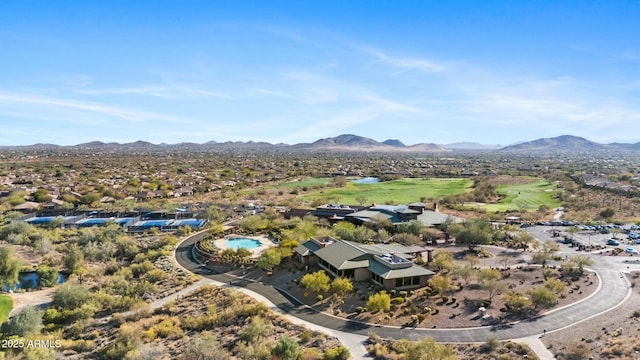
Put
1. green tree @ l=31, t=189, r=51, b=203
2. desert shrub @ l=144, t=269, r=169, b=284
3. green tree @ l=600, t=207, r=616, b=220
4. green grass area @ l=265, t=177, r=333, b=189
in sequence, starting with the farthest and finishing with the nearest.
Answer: green grass area @ l=265, t=177, r=333, b=189 → green tree @ l=31, t=189, r=51, b=203 → green tree @ l=600, t=207, r=616, b=220 → desert shrub @ l=144, t=269, r=169, b=284

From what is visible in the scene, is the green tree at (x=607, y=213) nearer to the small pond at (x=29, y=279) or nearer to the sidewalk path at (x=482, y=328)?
the sidewalk path at (x=482, y=328)

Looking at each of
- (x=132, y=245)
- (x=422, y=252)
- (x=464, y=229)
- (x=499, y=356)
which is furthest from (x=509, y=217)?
(x=132, y=245)

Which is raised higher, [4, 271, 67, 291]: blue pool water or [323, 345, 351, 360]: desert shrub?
[323, 345, 351, 360]: desert shrub

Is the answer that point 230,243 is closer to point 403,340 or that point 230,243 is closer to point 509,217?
point 403,340

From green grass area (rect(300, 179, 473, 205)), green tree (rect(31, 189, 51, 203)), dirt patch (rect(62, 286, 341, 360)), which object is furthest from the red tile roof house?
green tree (rect(31, 189, 51, 203))

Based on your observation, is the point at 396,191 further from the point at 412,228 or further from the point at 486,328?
the point at 486,328

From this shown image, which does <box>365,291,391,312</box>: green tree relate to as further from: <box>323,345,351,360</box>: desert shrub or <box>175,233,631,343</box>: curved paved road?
<box>323,345,351,360</box>: desert shrub

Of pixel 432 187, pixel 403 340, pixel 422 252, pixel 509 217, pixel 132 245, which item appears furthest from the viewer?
pixel 432 187

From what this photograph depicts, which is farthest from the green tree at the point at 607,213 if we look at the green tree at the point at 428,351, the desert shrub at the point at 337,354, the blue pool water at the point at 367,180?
the desert shrub at the point at 337,354
